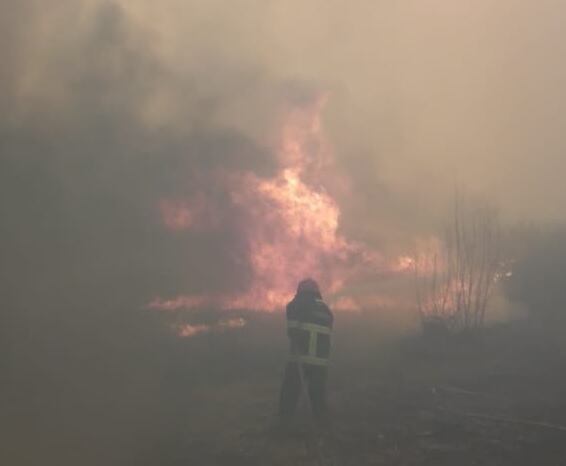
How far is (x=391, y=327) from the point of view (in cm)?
2777

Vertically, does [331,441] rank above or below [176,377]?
below

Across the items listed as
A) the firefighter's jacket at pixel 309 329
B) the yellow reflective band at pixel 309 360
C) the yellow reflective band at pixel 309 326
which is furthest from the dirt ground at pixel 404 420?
the yellow reflective band at pixel 309 326

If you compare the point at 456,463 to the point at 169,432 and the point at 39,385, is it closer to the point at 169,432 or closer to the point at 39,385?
the point at 169,432

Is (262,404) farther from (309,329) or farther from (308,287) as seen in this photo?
(308,287)

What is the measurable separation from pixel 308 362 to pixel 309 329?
27.6 inches

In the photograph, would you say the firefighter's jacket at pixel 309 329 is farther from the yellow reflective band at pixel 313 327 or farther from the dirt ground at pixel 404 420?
the dirt ground at pixel 404 420

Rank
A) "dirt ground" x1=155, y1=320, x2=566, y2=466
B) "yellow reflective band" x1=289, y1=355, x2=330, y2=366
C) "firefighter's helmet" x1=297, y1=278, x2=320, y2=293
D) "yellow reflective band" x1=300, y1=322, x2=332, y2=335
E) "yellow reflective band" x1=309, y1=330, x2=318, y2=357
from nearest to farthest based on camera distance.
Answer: "dirt ground" x1=155, y1=320, x2=566, y2=466
"yellow reflective band" x1=289, y1=355, x2=330, y2=366
"yellow reflective band" x1=309, y1=330, x2=318, y2=357
"yellow reflective band" x1=300, y1=322, x2=332, y2=335
"firefighter's helmet" x1=297, y1=278, x2=320, y2=293

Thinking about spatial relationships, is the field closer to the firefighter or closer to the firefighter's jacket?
the firefighter

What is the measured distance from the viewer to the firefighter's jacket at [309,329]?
38.8ft

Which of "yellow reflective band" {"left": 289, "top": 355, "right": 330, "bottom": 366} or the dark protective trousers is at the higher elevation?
"yellow reflective band" {"left": 289, "top": 355, "right": 330, "bottom": 366}

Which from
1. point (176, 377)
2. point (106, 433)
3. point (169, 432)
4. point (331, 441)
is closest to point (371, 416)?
point (331, 441)

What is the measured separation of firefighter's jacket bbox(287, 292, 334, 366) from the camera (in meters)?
→ 11.8

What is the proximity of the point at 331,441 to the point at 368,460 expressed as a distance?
1137mm

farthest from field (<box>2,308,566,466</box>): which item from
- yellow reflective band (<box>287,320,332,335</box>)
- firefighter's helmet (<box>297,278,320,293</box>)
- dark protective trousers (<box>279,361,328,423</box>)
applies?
firefighter's helmet (<box>297,278,320,293</box>)
